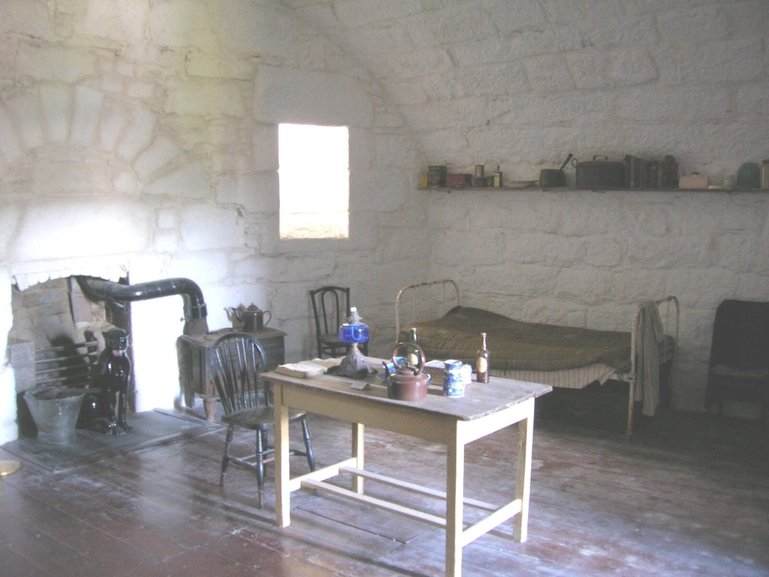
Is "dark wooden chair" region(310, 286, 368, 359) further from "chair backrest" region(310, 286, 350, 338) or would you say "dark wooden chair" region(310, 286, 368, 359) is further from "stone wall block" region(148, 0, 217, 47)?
"stone wall block" region(148, 0, 217, 47)

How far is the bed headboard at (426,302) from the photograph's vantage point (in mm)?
6891

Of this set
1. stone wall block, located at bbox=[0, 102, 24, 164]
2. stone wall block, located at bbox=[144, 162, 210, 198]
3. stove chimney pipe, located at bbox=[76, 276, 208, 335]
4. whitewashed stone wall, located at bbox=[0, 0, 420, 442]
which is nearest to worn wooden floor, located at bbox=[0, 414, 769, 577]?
stove chimney pipe, located at bbox=[76, 276, 208, 335]

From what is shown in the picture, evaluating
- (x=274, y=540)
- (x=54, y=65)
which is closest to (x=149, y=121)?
(x=54, y=65)

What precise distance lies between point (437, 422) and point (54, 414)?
2.67m

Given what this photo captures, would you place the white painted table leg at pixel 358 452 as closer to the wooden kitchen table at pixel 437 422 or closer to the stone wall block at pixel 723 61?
the wooden kitchen table at pixel 437 422

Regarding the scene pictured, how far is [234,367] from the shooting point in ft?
14.5

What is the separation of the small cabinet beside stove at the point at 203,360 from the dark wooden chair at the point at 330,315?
1.70 feet

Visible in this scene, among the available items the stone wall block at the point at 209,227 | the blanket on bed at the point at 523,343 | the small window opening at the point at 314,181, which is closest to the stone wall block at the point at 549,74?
the small window opening at the point at 314,181

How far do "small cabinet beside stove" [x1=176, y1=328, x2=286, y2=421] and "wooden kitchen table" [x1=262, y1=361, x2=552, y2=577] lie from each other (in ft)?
5.45

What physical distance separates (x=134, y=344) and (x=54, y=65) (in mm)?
1820

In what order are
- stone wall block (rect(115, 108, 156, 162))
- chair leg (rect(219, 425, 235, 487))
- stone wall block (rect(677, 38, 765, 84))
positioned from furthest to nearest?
1. stone wall block (rect(115, 108, 156, 162))
2. stone wall block (rect(677, 38, 765, 84))
3. chair leg (rect(219, 425, 235, 487))

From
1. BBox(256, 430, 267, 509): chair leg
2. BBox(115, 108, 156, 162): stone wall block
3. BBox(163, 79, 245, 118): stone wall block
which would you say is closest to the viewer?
BBox(256, 430, 267, 509): chair leg

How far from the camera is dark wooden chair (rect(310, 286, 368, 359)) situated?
6.18 meters

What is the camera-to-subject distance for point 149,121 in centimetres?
536
